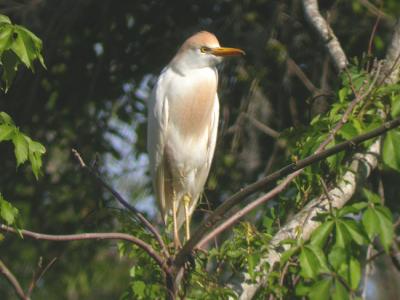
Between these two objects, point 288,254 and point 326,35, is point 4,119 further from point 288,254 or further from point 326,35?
point 326,35

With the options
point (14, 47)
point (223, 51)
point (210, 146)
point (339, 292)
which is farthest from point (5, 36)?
point (210, 146)

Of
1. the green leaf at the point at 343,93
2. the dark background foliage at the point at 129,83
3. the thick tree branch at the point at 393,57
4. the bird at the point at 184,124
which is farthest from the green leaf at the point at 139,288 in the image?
the dark background foliage at the point at 129,83

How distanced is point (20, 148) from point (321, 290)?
32.4 inches

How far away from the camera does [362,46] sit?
3.91 metres

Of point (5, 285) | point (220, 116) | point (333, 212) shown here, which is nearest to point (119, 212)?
point (333, 212)

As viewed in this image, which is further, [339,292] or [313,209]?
[313,209]

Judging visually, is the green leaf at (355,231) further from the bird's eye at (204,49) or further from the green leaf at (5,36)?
the bird's eye at (204,49)

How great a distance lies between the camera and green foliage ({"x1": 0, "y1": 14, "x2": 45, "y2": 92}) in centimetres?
189

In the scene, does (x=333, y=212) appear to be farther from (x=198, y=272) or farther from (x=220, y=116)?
(x=220, y=116)

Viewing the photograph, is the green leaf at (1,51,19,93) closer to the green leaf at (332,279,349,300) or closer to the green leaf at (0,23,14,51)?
the green leaf at (0,23,14,51)

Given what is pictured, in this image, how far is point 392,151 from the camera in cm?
223

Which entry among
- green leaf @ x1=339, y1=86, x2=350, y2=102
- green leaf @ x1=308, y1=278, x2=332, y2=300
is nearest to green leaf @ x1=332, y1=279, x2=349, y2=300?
green leaf @ x1=308, y1=278, x2=332, y2=300

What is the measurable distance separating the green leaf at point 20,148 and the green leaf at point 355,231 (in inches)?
32.7

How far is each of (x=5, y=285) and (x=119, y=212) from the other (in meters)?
3.19
